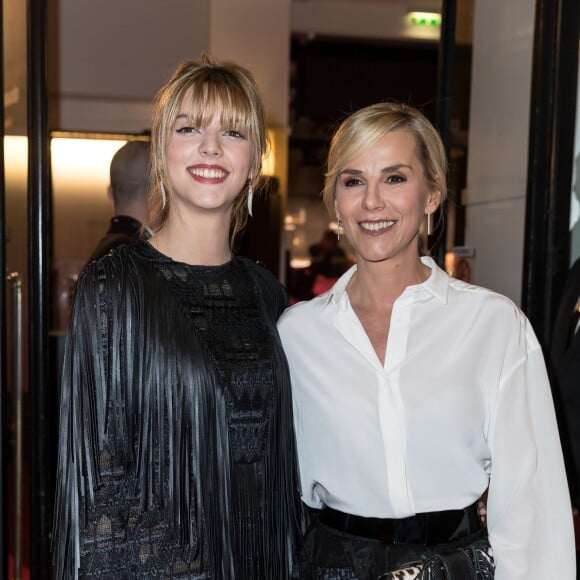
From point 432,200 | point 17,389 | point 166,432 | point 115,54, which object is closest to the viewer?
point 166,432

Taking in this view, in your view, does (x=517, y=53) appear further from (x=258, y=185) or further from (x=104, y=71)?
(x=104, y=71)

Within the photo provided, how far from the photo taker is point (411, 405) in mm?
1757

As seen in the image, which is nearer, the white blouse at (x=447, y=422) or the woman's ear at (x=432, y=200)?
the white blouse at (x=447, y=422)

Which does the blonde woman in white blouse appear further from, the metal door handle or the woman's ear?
the metal door handle

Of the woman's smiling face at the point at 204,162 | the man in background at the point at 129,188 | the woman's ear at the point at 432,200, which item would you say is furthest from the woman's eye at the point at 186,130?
the man in background at the point at 129,188

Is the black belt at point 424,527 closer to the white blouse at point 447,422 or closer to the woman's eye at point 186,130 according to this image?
the white blouse at point 447,422

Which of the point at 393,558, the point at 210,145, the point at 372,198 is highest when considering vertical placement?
the point at 210,145

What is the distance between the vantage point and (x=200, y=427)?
1.75 meters

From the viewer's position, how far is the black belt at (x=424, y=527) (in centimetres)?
175

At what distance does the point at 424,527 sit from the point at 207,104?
96cm

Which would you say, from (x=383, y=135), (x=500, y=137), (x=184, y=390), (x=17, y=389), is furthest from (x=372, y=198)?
(x=500, y=137)

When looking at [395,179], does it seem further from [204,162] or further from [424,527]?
[424,527]

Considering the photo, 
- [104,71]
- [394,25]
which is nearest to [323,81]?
[394,25]

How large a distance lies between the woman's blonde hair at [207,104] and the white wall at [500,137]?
154 centimetres
